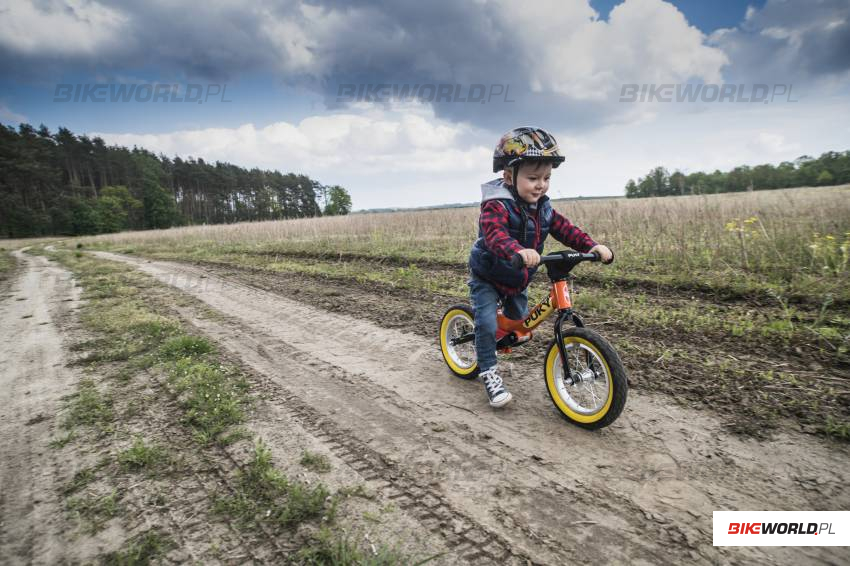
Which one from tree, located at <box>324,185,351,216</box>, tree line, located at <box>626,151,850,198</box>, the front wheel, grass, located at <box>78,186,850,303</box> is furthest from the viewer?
tree, located at <box>324,185,351,216</box>

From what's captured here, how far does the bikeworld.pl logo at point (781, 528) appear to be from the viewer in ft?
5.68

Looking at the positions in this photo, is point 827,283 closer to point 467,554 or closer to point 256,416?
point 467,554

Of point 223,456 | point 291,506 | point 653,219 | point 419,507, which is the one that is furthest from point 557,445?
point 653,219

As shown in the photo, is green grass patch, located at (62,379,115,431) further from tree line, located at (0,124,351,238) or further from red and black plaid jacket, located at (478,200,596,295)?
tree line, located at (0,124,351,238)

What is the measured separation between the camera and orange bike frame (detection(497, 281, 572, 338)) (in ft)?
9.23

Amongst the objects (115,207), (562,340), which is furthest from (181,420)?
(115,207)

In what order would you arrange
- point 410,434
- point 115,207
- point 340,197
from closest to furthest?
point 410,434 < point 115,207 < point 340,197

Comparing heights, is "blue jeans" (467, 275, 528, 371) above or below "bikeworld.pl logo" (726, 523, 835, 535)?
above

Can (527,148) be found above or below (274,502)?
above

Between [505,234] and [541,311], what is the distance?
69 cm

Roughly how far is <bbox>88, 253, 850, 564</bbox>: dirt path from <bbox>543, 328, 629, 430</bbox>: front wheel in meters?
0.14

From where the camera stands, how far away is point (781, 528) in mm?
1809

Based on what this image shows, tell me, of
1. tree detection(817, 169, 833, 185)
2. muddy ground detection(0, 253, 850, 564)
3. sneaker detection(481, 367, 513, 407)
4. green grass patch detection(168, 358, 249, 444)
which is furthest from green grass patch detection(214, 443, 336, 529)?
tree detection(817, 169, 833, 185)

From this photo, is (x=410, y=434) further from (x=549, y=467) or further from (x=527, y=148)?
(x=527, y=148)
